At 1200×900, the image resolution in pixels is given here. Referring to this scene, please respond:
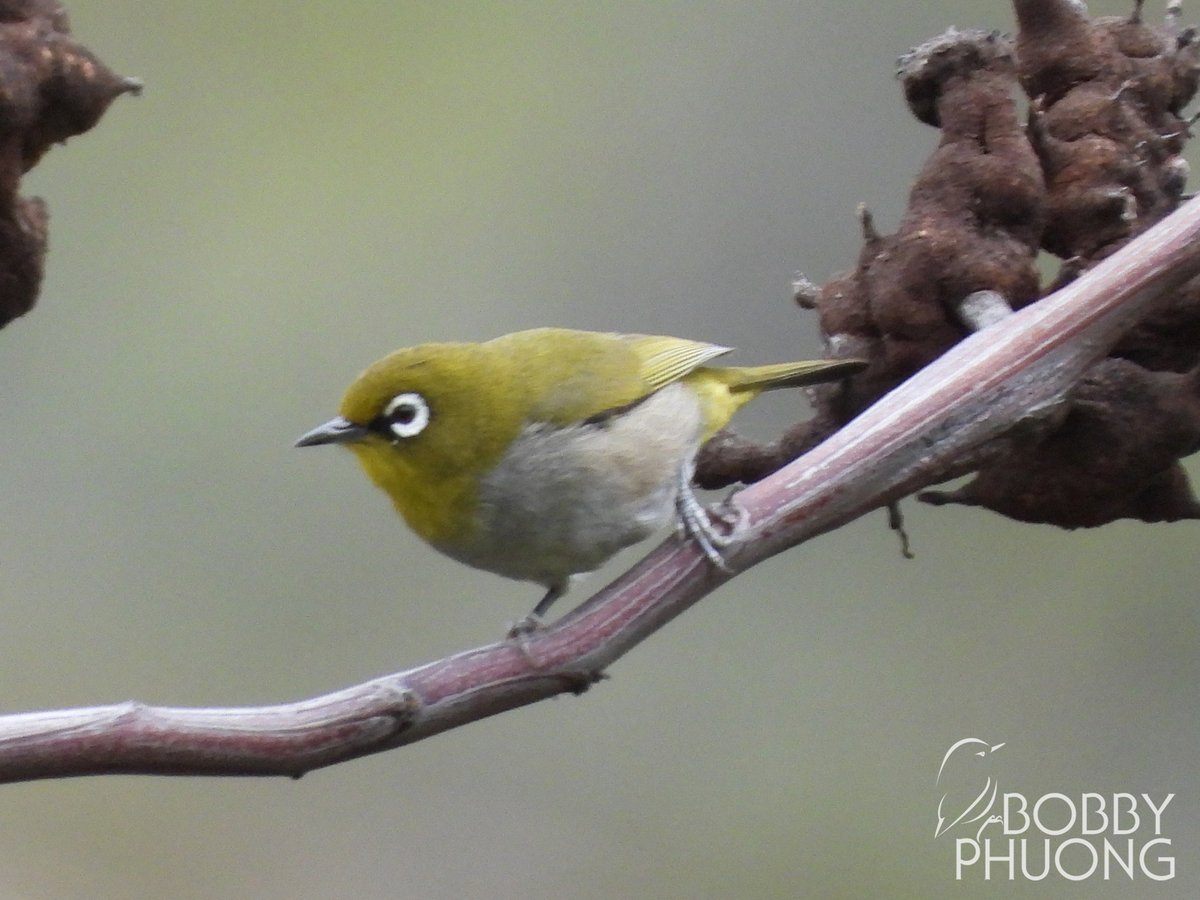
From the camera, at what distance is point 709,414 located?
2383 mm

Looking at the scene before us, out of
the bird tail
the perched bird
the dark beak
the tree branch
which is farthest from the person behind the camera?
the bird tail

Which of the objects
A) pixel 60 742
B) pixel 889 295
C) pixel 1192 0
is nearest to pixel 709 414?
pixel 889 295

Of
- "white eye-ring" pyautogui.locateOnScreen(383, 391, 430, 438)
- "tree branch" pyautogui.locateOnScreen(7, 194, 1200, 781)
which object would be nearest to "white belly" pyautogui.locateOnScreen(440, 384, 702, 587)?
"white eye-ring" pyautogui.locateOnScreen(383, 391, 430, 438)

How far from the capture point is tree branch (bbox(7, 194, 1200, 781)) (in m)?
1.41

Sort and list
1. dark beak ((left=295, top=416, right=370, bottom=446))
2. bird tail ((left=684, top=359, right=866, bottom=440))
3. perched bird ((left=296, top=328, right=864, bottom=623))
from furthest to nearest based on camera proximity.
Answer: bird tail ((left=684, top=359, right=866, bottom=440)) → perched bird ((left=296, top=328, right=864, bottom=623)) → dark beak ((left=295, top=416, right=370, bottom=446))

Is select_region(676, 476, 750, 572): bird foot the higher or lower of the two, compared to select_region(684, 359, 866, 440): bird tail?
higher

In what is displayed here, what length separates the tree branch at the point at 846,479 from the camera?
1.41m

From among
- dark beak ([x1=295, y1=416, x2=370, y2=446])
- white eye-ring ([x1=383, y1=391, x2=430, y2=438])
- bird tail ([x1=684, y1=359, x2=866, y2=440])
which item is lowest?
bird tail ([x1=684, y1=359, x2=866, y2=440])

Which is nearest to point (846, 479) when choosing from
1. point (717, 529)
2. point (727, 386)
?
point (717, 529)

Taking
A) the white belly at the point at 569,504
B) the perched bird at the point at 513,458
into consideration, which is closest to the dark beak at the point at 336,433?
the perched bird at the point at 513,458

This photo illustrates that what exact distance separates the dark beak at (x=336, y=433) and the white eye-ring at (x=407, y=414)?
5 cm

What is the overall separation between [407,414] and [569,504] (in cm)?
30

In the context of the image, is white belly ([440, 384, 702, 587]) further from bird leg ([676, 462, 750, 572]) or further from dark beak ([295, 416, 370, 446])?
bird leg ([676, 462, 750, 572])

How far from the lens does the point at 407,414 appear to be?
2.04 meters
